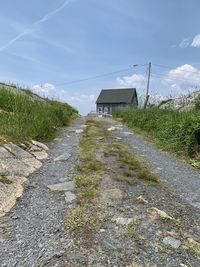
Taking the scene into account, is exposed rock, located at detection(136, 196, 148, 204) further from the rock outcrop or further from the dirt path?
the rock outcrop

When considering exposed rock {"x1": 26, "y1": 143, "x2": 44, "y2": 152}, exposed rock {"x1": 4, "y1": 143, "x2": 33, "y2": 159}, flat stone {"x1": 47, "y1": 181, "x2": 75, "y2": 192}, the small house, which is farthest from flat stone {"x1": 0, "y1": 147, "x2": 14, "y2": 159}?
the small house

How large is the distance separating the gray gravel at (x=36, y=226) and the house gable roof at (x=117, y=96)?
46.6 m

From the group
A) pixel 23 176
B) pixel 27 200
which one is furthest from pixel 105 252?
pixel 23 176

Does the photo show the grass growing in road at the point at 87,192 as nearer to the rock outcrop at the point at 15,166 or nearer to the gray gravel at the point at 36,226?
the gray gravel at the point at 36,226

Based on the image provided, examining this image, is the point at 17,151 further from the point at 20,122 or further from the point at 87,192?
the point at 87,192

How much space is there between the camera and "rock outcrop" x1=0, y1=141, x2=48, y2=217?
3.93 m

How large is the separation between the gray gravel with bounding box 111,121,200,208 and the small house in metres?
42.7

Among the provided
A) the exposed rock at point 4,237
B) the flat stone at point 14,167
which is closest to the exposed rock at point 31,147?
the flat stone at point 14,167

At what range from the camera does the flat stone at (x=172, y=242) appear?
117 inches

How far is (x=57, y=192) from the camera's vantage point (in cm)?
427

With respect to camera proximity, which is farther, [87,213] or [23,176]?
[23,176]

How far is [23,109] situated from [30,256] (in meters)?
6.89

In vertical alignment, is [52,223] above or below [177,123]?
below

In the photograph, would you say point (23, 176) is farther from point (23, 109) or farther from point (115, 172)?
point (23, 109)
